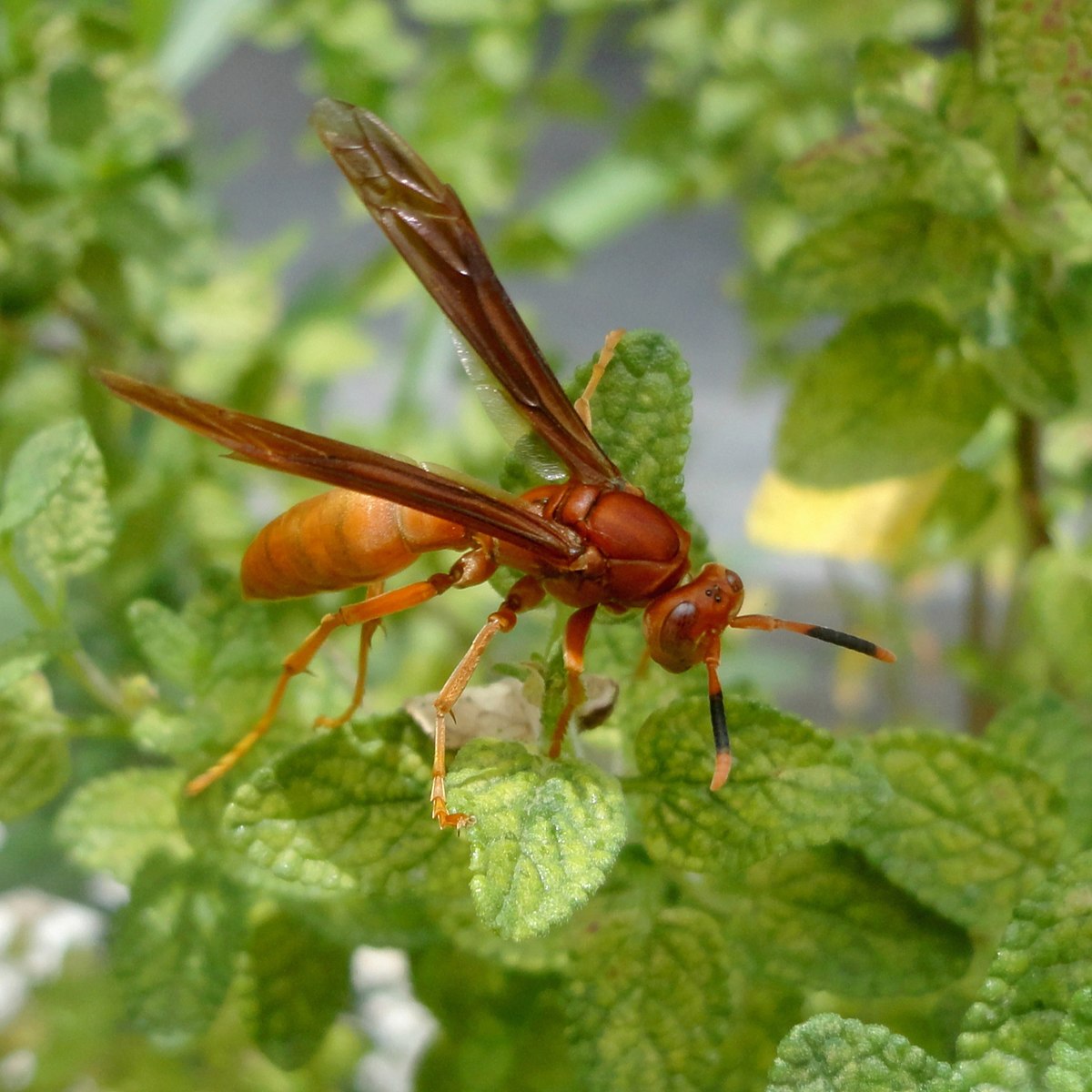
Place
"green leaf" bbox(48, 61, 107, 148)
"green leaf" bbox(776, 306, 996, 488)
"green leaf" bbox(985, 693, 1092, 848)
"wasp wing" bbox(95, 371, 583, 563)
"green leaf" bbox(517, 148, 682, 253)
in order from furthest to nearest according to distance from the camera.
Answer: "green leaf" bbox(517, 148, 682, 253)
"green leaf" bbox(48, 61, 107, 148)
"green leaf" bbox(776, 306, 996, 488)
"green leaf" bbox(985, 693, 1092, 848)
"wasp wing" bbox(95, 371, 583, 563)

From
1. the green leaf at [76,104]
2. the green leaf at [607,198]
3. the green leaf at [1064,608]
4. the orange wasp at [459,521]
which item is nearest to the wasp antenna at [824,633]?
the orange wasp at [459,521]

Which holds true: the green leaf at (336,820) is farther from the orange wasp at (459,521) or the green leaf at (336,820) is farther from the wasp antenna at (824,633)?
the wasp antenna at (824,633)

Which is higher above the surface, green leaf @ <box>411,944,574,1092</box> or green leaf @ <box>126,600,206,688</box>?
green leaf @ <box>126,600,206,688</box>

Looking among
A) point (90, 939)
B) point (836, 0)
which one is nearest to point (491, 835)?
point (836, 0)

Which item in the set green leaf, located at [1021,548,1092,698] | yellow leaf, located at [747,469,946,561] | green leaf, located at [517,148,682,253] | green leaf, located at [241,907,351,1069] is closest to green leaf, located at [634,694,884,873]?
green leaf, located at [241,907,351,1069]

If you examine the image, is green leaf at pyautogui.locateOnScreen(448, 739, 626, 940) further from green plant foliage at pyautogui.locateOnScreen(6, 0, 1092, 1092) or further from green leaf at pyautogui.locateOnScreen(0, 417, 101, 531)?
green leaf at pyautogui.locateOnScreen(0, 417, 101, 531)
